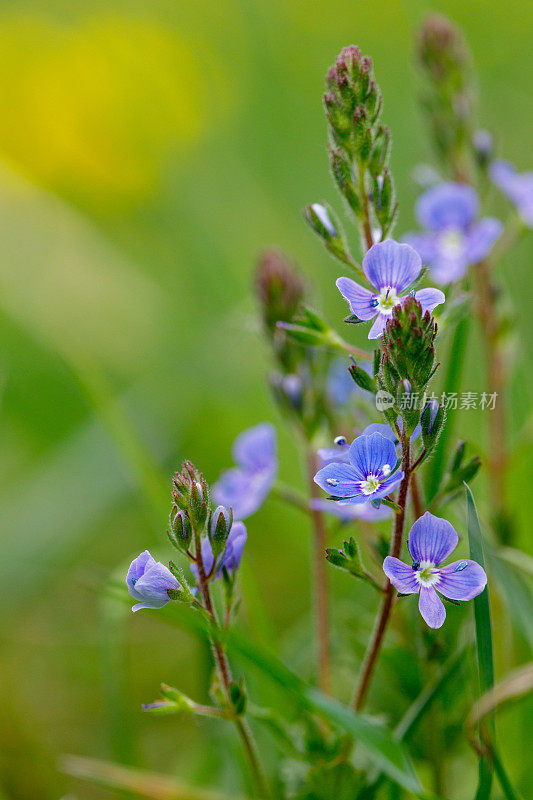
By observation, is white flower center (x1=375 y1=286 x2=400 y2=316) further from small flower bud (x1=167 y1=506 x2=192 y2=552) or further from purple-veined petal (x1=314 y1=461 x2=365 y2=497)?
small flower bud (x1=167 y1=506 x2=192 y2=552)

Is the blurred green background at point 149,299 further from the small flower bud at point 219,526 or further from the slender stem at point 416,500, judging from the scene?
the slender stem at point 416,500

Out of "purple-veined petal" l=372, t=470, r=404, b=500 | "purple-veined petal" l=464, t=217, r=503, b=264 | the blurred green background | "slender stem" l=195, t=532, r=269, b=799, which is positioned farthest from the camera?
the blurred green background

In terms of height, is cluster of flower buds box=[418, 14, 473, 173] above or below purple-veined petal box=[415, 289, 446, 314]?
above

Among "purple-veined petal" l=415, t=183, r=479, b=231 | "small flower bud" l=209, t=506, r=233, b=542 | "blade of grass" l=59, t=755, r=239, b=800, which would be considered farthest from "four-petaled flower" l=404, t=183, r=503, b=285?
"blade of grass" l=59, t=755, r=239, b=800

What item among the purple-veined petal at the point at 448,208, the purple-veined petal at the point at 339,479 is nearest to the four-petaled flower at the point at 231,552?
the purple-veined petal at the point at 339,479

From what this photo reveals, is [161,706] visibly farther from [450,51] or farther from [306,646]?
[450,51]

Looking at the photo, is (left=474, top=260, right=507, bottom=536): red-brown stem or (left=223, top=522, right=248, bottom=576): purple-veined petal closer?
(left=223, top=522, right=248, bottom=576): purple-veined petal

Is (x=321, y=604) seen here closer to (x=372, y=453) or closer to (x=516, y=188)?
(x=372, y=453)
